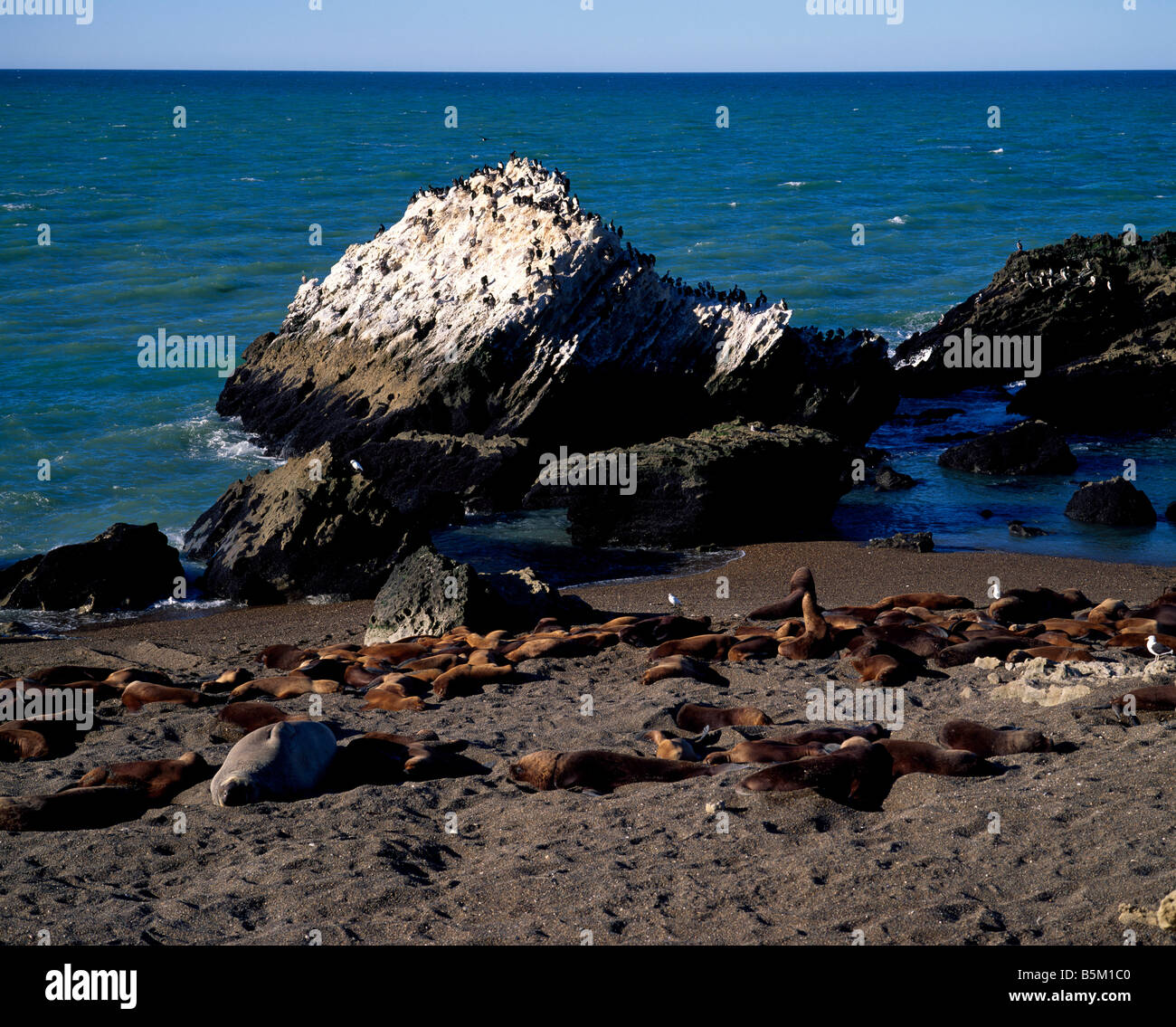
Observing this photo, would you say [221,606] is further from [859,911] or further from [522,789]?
[859,911]

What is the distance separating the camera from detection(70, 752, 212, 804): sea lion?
6.10 m

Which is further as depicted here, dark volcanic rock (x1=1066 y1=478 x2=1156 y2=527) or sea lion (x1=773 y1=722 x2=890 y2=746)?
dark volcanic rock (x1=1066 y1=478 x2=1156 y2=527)

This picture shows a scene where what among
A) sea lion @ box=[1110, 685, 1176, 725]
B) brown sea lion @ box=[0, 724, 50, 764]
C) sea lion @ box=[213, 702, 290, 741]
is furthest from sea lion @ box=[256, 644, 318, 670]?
sea lion @ box=[1110, 685, 1176, 725]

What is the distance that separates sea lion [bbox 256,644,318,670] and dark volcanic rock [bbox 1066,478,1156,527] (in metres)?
10.0

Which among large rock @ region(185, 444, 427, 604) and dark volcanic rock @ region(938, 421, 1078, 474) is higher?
dark volcanic rock @ region(938, 421, 1078, 474)

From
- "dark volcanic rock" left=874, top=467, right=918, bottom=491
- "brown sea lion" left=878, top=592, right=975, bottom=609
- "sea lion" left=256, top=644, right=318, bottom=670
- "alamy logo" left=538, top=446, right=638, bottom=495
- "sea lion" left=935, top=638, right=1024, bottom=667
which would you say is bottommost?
"sea lion" left=256, top=644, right=318, bottom=670

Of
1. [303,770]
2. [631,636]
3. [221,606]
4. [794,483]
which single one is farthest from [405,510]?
[303,770]

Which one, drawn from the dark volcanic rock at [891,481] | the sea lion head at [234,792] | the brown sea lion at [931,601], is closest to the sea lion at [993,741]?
the sea lion head at [234,792]

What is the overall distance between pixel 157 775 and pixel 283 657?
3485 millimetres

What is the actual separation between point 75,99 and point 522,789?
132926 mm

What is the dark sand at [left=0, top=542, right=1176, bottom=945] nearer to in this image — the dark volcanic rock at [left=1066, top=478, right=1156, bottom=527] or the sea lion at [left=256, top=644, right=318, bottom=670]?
the sea lion at [left=256, top=644, right=318, bottom=670]

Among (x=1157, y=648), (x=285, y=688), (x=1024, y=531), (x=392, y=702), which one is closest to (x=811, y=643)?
(x=1157, y=648)

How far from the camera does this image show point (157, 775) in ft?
20.3

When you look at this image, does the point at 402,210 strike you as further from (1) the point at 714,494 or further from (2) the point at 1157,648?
(2) the point at 1157,648
